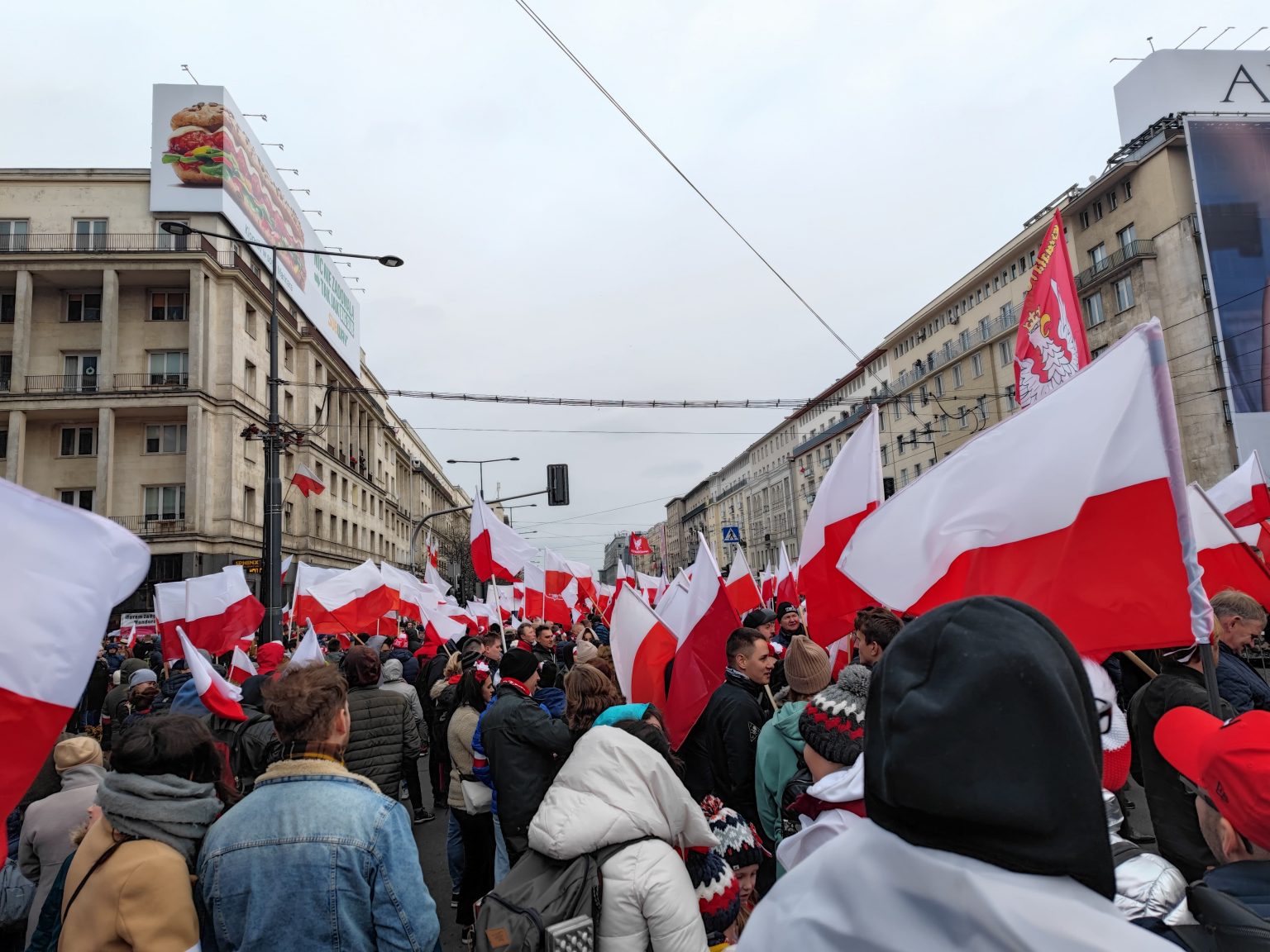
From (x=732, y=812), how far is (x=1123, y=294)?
47.1 meters

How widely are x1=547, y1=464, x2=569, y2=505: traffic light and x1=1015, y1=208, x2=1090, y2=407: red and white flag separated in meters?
17.2

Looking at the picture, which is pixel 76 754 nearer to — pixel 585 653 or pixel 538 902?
pixel 538 902

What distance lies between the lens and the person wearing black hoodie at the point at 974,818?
3.19 feet

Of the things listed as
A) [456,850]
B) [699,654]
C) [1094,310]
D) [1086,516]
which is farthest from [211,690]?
[1094,310]

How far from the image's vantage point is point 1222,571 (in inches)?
230

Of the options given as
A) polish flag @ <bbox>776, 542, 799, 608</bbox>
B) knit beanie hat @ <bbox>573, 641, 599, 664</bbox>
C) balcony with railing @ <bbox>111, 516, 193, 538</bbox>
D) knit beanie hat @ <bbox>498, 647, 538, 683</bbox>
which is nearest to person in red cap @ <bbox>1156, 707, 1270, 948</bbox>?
knit beanie hat @ <bbox>498, 647, 538, 683</bbox>

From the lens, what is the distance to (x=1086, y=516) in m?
3.00

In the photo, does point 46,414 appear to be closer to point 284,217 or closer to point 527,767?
point 284,217

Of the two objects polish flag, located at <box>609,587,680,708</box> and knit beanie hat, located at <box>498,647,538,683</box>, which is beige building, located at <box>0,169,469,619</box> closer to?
polish flag, located at <box>609,587,680,708</box>

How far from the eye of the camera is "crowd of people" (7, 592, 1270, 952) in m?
1.03

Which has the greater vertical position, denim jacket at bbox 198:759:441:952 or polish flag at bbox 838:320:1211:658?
polish flag at bbox 838:320:1211:658

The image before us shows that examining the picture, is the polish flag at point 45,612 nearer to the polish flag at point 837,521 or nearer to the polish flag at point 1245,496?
the polish flag at point 837,521

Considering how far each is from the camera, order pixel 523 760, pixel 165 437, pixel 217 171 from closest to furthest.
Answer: pixel 523 760, pixel 165 437, pixel 217 171

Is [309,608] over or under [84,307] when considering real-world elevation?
under
